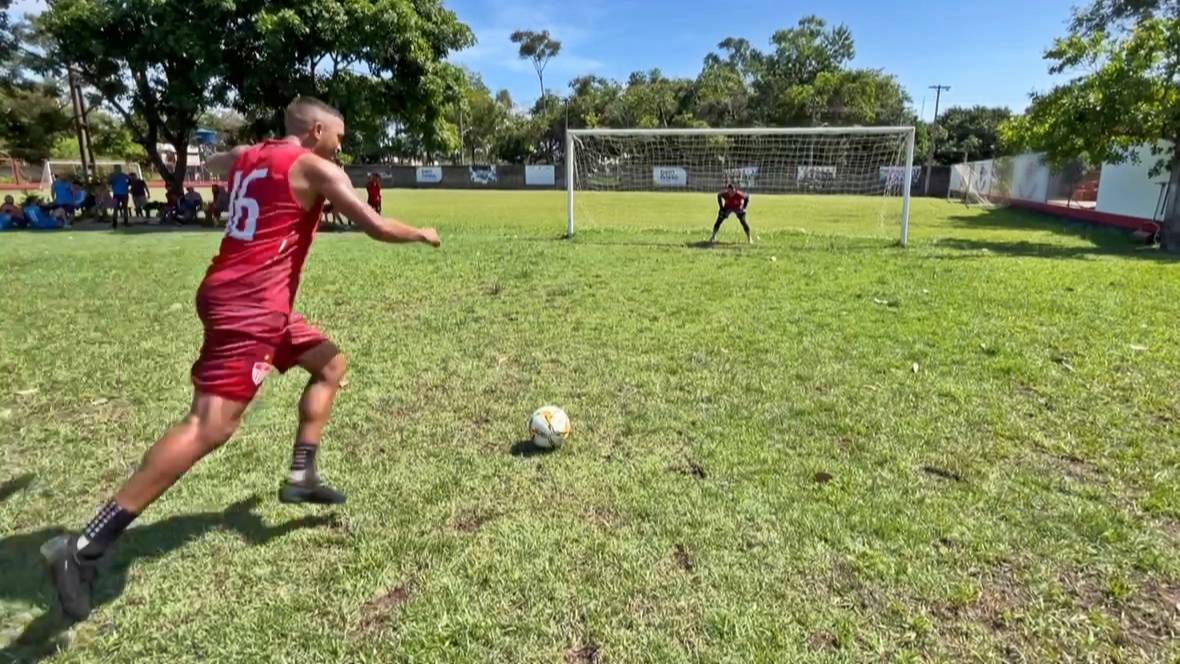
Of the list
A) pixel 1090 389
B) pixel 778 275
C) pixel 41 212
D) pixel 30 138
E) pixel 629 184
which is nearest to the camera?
pixel 1090 389

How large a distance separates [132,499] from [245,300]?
836 mm

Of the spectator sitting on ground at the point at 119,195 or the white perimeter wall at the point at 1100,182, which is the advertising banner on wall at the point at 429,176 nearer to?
the spectator sitting on ground at the point at 119,195

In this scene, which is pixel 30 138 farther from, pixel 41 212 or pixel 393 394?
pixel 393 394

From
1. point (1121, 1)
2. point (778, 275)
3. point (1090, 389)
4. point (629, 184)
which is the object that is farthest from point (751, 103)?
point (1090, 389)

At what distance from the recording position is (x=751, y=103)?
227 feet

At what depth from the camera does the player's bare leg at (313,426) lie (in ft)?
10.1

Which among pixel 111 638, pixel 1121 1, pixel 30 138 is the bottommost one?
pixel 111 638

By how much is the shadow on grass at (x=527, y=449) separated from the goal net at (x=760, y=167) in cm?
1216

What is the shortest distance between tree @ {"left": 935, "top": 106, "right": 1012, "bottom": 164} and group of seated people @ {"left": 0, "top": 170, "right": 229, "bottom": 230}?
64.1 meters

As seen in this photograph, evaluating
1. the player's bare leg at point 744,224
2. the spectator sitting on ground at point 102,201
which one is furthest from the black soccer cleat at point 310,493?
the spectator sitting on ground at point 102,201

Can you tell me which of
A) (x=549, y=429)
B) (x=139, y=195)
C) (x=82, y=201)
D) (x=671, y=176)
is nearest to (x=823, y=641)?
(x=549, y=429)

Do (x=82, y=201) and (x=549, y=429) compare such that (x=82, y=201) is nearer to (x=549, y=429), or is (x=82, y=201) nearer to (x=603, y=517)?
(x=549, y=429)

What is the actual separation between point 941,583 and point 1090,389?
3039 millimetres

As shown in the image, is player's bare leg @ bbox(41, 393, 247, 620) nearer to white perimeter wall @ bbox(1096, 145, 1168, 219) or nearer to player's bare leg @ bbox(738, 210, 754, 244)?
player's bare leg @ bbox(738, 210, 754, 244)
